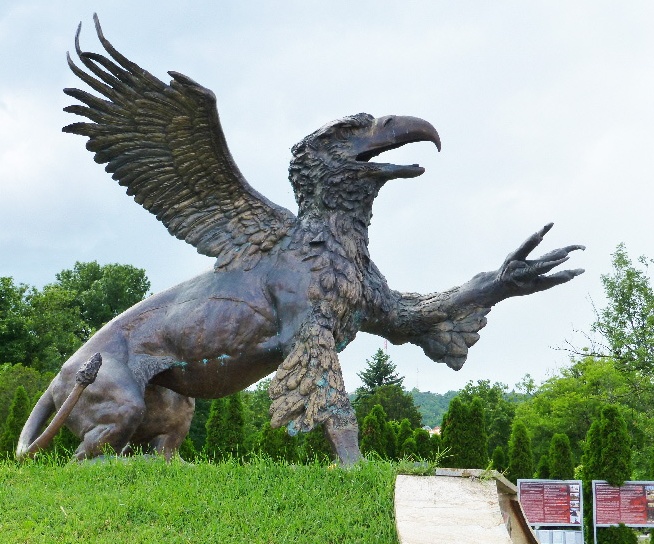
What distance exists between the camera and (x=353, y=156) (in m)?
5.15

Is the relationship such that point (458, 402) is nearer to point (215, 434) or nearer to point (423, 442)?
point (423, 442)

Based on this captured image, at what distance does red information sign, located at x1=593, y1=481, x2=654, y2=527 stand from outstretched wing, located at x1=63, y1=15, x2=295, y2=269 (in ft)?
33.4

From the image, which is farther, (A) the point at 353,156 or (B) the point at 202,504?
(A) the point at 353,156

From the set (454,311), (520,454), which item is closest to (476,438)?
(520,454)


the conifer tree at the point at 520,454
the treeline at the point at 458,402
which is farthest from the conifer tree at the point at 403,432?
the conifer tree at the point at 520,454

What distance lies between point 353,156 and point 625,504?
10506 millimetres

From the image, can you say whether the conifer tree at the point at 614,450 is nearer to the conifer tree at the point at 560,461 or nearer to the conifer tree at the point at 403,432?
the conifer tree at the point at 560,461

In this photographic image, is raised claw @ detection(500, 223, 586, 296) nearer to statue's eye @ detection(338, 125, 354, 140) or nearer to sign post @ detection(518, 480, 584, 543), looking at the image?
statue's eye @ detection(338, 125, 354, 140)

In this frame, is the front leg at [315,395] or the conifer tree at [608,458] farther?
the conifer tree at [608,458]

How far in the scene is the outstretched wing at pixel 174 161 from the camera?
5152mm

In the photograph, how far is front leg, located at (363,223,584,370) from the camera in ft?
17.3

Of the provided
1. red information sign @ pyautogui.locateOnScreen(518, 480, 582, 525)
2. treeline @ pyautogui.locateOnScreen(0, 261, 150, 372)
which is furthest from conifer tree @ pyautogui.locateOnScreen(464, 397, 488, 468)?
treeline @ pyautogui.locateOnScreen(0, 261, 150, 372)

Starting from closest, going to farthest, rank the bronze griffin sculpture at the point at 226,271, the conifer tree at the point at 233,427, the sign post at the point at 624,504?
the bronze griffin sculpture at the point at 226,271
the conifer tree at the point at 233,427
the sign post at the point at 624,504

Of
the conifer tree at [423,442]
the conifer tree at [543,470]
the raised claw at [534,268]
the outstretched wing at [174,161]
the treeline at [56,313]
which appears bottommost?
the conifer tree at [543,470]
